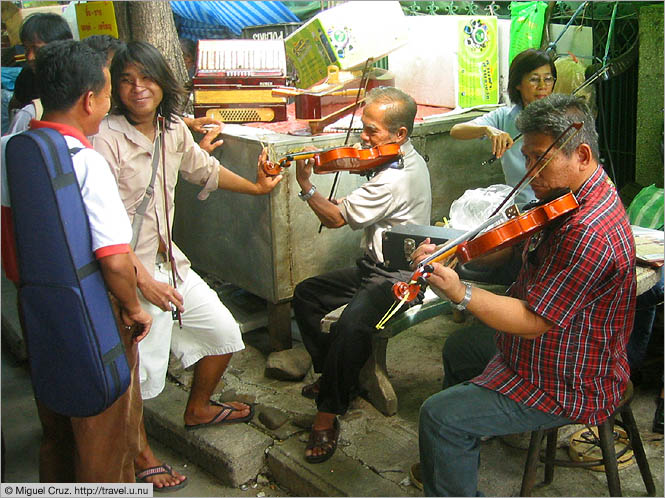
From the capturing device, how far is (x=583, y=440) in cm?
354

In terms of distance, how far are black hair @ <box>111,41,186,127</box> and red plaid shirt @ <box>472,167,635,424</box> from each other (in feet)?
5.72

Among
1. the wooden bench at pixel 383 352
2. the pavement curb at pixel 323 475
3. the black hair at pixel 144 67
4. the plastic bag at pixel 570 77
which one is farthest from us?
the plastic bag at pixel 570 77

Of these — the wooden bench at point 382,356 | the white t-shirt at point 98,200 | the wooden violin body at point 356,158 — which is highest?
the white t-shirt at point 98,200

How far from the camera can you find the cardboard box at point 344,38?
196 inches

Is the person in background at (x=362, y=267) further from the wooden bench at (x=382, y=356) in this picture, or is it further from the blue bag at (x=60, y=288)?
the blue bag at (x=60, y=288)

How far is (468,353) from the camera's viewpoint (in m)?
3.38

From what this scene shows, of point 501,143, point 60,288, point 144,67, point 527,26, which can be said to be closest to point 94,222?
point 60,288

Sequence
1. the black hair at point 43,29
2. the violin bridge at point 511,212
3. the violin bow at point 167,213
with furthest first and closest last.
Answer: the black hair at point 43,29 → the violin bow at point 167,213 → the violin bridge at point 511,212

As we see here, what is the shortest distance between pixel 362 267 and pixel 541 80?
1482mm

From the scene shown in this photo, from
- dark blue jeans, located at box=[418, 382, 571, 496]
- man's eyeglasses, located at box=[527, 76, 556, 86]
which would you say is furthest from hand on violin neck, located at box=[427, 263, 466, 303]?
man's eyeglasses, located at box=[527, 76, 556, 86]

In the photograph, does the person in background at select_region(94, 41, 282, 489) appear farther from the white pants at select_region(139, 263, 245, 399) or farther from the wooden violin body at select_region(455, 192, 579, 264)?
the wooden violin body at select_region(455, 192, 579, 264)

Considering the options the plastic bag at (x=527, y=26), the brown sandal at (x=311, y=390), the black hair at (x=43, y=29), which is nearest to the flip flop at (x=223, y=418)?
the brown sandal at (x=311, y=390)

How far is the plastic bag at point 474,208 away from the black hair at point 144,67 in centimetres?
176

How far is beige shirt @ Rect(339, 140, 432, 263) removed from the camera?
3.75 meters
